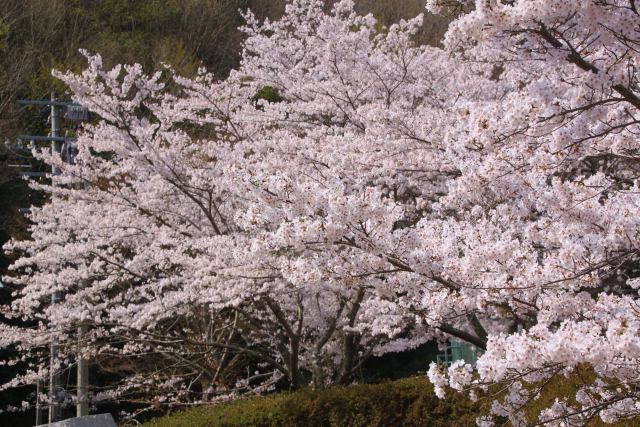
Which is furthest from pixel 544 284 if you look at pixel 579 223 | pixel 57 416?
pixel 57 416

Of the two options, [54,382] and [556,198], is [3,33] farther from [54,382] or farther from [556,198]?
[556,198]

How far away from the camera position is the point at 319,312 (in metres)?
8.97

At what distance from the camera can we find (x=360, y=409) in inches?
259

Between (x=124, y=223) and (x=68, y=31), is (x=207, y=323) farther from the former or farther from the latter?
(x=68, y=31)

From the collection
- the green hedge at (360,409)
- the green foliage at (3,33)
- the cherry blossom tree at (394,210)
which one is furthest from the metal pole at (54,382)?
the green foliage at (3,33)

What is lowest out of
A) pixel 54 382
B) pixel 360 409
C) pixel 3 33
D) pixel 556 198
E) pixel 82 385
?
pixel 360 409

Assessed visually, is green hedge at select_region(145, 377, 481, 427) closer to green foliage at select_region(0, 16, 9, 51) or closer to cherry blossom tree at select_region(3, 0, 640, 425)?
cherry blossom tree at select_region(3, 0, 640, 425)

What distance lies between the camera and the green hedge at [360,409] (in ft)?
20.1

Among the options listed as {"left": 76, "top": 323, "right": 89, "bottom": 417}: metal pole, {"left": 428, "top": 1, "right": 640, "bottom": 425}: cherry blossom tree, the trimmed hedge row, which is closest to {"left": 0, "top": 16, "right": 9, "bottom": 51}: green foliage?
{"left": 76, "top": 323, "right": 89, "bottom": 417}: metal pole

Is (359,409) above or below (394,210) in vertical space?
below

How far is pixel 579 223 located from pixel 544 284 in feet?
2.29

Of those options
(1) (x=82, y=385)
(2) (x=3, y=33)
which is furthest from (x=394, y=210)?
(2) (x=3, y=33)

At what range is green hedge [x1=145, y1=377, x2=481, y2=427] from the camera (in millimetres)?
6125

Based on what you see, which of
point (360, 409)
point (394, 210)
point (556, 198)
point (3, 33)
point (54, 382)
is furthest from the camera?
point (3, 33)
